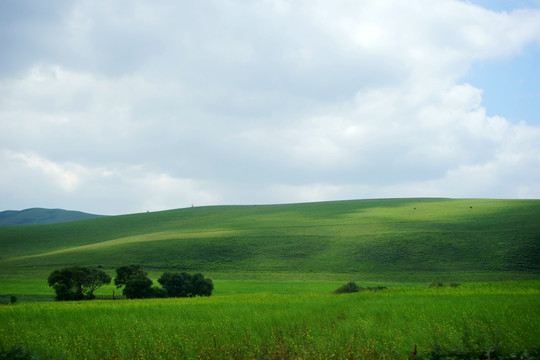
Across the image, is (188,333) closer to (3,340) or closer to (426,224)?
(3,340)

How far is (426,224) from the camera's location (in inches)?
3757

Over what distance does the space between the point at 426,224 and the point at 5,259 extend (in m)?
87.6

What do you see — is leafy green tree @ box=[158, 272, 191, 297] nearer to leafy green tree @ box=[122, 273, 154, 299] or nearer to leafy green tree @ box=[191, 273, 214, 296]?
leafy green tree @ box=[191, 273, 214, 296]

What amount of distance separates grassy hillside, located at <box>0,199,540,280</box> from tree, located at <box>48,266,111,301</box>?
27769 mm

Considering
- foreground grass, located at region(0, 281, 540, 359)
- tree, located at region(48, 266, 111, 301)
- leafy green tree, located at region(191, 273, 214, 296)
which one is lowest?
leafy green tree, located at region(191, 273, 214, 296)

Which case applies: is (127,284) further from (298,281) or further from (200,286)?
(298,281)

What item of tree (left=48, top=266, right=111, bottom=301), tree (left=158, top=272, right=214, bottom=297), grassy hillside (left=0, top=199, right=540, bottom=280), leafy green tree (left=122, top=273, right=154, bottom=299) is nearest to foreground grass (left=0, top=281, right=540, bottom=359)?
leafy green tree (left=122, top=273, right=154, bottom=299)

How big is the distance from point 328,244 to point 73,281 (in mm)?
52132

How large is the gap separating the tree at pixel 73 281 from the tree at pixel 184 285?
656cm

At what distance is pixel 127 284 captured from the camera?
151 ft

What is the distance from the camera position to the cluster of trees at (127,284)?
148 ft

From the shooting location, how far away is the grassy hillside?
7206 centimetres

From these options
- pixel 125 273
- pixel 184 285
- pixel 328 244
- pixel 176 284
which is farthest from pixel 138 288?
pixel 328 244

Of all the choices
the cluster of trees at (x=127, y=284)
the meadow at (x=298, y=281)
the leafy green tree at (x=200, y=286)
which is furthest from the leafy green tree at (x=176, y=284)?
the meadow at (x=298, y=281)
